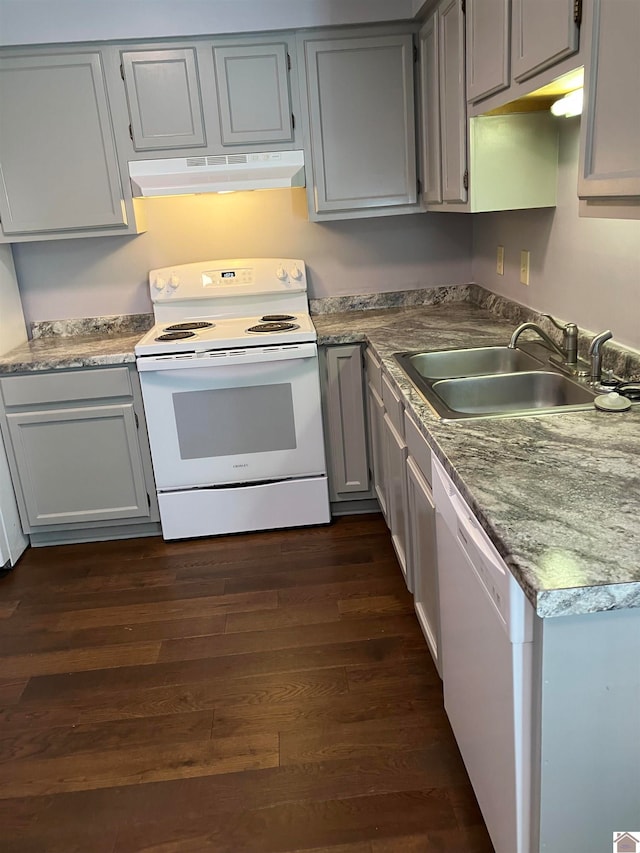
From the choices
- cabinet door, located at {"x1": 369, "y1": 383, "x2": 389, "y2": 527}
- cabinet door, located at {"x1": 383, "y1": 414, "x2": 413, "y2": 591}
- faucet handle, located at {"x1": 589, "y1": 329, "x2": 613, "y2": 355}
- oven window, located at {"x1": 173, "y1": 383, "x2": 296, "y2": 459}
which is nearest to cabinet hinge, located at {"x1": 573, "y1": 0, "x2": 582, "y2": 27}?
faucet handle, located at {"x1": 589, "y1": 329, "x2": 613, "y2": 355}

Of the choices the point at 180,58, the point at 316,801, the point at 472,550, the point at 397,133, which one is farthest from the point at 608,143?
the point at 180,58

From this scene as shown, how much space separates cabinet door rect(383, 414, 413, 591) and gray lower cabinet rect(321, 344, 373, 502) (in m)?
0.46

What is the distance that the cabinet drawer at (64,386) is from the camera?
300cm

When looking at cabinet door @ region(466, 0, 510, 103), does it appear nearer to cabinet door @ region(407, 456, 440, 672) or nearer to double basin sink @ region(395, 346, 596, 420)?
double basin sink @ region(395, 346, 596, 420)

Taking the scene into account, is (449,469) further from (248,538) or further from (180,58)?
(180,58)

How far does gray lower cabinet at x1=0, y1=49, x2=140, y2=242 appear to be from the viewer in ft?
9.50

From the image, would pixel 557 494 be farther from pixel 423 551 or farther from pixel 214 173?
pixel 214 173

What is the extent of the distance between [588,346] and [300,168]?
157 centimetres

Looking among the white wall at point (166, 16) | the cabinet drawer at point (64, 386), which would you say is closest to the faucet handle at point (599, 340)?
the white wall at point (166, 16)

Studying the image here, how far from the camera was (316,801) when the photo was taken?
1761 millimetres

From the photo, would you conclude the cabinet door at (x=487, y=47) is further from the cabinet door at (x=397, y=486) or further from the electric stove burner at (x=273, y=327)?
the electric stove burner at (x=273, y=327)

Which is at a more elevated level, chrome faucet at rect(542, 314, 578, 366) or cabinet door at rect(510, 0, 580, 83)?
cabinet door at rect(510, 0, 580, 83)

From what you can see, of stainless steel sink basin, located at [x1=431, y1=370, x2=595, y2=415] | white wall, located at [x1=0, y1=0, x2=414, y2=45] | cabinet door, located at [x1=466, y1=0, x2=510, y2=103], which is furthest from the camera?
white wall, located at [x1=0, y1=0, x2=414, y2=45]

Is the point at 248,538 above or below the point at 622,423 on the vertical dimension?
below
